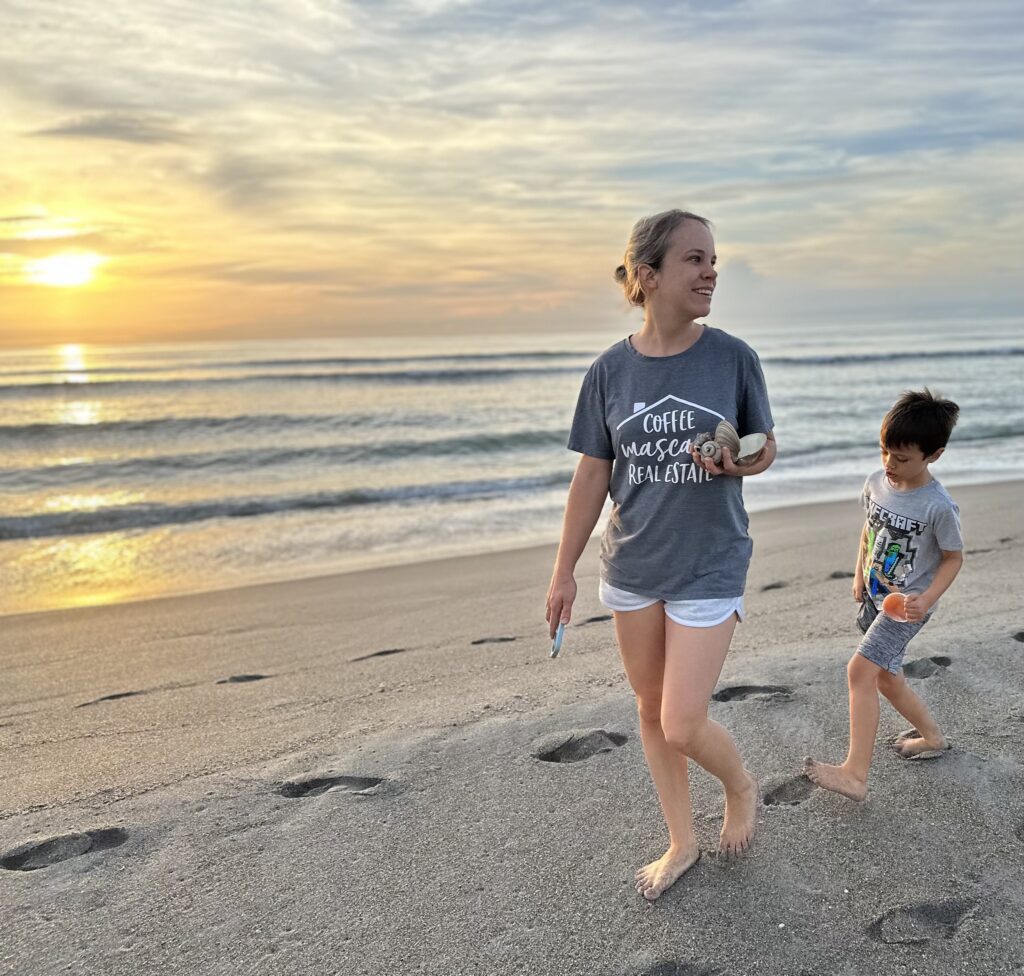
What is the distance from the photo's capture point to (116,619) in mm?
6961

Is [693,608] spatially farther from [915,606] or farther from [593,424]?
[915,606]

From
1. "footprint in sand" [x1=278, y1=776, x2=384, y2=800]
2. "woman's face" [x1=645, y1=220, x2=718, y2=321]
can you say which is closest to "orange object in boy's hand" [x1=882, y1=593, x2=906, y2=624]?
"woman's face" [x1=645, y1=220, x2=718, y2=321]

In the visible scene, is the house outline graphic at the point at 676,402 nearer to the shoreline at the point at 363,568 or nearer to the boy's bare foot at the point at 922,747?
the boy's bare foot at the point at 922,747

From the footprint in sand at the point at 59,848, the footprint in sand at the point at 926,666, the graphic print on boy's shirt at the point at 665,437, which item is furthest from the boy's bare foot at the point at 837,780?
the footprint in sand at the point at 59,848

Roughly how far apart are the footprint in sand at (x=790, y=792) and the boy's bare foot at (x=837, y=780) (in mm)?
48

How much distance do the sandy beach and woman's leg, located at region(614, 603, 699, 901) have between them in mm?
67

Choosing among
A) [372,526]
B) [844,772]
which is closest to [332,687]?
[844,772]

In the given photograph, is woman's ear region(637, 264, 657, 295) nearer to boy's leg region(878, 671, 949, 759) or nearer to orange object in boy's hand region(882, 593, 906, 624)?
orange object in boy's hand region(882, 593, 906, 624)

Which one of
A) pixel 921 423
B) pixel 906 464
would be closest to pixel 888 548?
pixel 906 464

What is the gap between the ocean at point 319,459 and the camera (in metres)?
9.94

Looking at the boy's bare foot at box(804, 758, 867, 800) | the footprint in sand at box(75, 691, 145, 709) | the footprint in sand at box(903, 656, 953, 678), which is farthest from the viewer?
the footprint in sand at box(75, 691, 145, 709)

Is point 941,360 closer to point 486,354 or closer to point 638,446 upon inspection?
point 486,354

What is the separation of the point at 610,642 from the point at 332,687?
5.10 feet

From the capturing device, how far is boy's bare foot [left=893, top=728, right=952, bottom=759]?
11.8 feet
